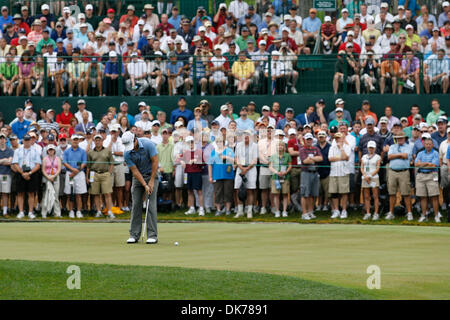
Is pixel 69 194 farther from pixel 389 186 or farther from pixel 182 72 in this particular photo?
pixel 389 186

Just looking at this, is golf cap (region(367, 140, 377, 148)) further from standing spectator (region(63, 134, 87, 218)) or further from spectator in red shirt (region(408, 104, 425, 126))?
standing spectator (region(63, 134, 87, 218))

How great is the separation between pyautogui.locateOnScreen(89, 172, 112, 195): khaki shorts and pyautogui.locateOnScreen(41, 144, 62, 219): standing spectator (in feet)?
2.91

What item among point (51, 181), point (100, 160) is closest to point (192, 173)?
point (100, 160)

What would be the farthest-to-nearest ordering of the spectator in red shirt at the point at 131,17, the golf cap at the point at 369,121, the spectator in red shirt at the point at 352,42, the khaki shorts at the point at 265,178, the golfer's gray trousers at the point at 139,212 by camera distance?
the spectator in red shirt at the point at 131,17 < the spectator in red shirt at the point at 352,42 < the khaki shorts at the point at 265,178 < the golf cap at the point at 369,121 < the golfer's gray trousers at the point at 139,212

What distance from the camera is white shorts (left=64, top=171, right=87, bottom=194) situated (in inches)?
863

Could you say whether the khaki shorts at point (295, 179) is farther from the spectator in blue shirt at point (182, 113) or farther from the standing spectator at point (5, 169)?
the standing spectator at point (5, 169)

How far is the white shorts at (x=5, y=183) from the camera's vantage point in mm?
21984

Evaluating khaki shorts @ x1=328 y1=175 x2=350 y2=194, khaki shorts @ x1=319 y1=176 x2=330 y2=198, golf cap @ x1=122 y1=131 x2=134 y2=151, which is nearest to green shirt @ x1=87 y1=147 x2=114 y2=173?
khaki shorts @ x1=319 y1=176 x2=330 y2=198

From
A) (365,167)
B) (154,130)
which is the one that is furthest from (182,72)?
(365,167)

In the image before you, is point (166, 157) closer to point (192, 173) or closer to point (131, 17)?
point (192, 173)

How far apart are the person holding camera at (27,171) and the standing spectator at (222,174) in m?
4.35

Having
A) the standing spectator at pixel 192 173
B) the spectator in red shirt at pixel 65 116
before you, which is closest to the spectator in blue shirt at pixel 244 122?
the standing spectator at pixel 192 173

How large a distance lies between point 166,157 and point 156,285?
11.6 metres
